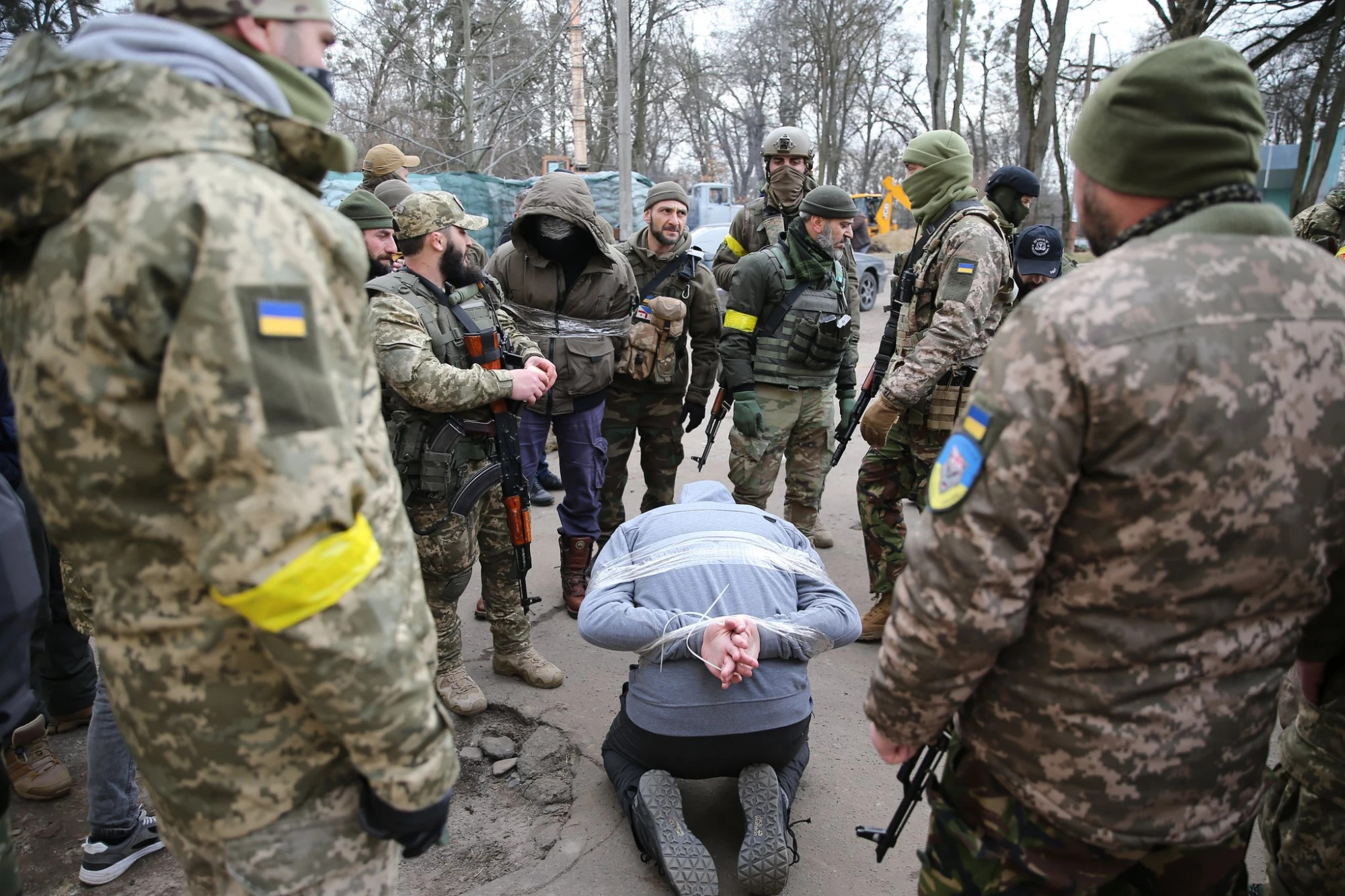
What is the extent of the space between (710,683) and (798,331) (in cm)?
251

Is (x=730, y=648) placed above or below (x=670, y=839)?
above

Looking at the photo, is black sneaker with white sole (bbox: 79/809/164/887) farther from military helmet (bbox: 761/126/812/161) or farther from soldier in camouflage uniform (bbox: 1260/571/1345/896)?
military helmet (bbox: 761/126/812/161)

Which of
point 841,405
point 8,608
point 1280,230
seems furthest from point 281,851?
point 841,405

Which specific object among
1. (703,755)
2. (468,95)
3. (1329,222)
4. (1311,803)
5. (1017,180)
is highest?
(468,95)

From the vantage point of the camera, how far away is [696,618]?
96.5 inches

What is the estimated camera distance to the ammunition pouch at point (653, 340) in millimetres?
4297

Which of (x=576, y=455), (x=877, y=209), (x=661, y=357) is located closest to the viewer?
(x=576, y=455)

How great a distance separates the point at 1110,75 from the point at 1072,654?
40.0 inches

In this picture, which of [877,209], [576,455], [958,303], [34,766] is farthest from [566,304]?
[877,209]

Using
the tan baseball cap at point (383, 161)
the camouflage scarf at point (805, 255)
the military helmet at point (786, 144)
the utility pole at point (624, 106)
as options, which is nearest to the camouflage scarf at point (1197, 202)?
the camouflage scarf at point (805, 255)

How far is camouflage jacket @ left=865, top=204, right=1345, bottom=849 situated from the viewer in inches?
50.5

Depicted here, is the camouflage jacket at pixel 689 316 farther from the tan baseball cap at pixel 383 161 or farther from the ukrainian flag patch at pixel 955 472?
the ukrainian flag patch at pixel 955 472

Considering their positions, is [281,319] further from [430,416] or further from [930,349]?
[930,349]

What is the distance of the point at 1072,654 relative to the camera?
140 cm
